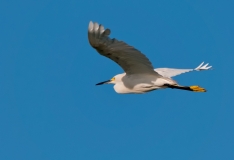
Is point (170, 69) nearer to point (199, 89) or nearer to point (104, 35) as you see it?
point (199, 89)

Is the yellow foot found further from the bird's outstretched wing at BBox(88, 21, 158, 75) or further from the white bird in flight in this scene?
the bird's outstretched wing at BBox(88, 21, 158, 75)

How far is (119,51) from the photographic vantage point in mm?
16188

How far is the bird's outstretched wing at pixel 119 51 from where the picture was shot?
49.2ft

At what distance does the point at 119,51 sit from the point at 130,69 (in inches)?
57.4

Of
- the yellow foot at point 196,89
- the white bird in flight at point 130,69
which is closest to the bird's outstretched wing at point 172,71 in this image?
the white bird in flight at point 130,69

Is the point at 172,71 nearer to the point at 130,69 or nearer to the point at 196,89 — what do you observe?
the point at 196,89

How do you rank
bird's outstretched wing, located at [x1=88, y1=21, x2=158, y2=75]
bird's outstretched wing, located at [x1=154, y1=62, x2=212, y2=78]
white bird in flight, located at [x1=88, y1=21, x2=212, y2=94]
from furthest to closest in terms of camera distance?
bird's outstretched wing, located at [x1=154, y1=62, x2=212, y2=78] → white bird in flight, located at [x1=88, y1=21, x2=212, y2=94] → bird's outstretched wing, located at [x1=88, y1=21, x2=158, y2=75]

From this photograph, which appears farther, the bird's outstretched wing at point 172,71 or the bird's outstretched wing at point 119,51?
the bird's outstretched wing at point 172,71

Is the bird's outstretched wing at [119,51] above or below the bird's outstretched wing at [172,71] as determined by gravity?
below

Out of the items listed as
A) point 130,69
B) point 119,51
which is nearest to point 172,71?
point 130,69

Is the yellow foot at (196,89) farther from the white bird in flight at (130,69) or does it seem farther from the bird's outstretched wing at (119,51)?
the bird's outstretched wing at (119,51)

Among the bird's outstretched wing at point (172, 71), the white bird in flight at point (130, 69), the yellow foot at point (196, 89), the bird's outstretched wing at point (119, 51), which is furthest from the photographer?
the bird's outstretched wing at point (172, 71)

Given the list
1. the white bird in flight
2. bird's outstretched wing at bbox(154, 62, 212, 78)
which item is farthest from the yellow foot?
bird's outstretched wing at bbox(154, 62, 212, 78)

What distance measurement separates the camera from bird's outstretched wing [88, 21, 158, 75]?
14984 mm
